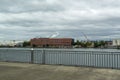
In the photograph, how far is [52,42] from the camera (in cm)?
9956

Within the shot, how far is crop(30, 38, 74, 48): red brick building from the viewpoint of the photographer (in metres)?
93.4

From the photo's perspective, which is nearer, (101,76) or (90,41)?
(101,76)

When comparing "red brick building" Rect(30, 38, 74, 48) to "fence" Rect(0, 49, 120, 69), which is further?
"red brick building" Rect(30, 38, 74, 48)

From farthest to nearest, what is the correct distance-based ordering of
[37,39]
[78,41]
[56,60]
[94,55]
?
[78,41]
[37,39]
[56,60]
[94,55]

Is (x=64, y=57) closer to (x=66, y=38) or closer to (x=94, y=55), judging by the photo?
(x=94, y=55)

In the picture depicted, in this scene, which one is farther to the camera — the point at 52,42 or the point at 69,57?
the point at 52,42

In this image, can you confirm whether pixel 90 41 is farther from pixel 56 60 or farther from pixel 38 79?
pixel 38 79

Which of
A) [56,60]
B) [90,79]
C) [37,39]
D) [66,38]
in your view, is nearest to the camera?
[90,79]

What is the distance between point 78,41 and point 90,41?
7528mm

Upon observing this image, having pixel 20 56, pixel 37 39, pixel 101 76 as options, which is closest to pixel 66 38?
pixel 37 39

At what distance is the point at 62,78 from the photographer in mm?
11484

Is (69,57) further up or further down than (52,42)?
further down

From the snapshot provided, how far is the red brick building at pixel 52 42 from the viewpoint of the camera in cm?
9338

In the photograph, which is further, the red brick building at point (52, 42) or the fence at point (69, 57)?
the red brick building at point (52, 42)
